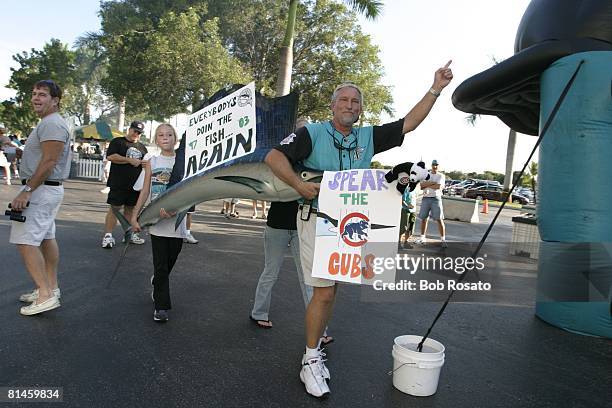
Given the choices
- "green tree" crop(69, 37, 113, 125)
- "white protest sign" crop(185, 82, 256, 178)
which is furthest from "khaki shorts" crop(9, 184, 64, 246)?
"green tree" crop(69, 37, 113, 125)

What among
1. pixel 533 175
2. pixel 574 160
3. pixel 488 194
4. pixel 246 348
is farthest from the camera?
pixel 488 194

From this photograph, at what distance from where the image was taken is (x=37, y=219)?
3.54 m

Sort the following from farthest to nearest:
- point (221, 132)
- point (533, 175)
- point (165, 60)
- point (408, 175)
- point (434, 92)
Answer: point (533, 175)
point (165, 60)
point (221, 132)
point (434, 92)
point (408, 175)

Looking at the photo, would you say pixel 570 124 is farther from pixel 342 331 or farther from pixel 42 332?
pixel 42 332

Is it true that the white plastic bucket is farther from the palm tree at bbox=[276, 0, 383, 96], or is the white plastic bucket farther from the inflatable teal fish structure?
the palm tree at bbox=[276, 0, 383, 96]

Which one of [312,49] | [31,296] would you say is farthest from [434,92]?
[312,49]

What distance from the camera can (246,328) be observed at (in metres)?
3.67

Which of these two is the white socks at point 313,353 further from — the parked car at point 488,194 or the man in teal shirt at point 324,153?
the parked car at point 488,194

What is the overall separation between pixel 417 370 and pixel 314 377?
66cm

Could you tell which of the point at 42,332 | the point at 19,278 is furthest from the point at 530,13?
the point at 19,278

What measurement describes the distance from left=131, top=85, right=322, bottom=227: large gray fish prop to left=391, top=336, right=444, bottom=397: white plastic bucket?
5.06ft

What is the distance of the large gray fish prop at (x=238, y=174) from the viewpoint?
3.38 meters

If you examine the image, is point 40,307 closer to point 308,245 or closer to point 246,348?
point 246,348

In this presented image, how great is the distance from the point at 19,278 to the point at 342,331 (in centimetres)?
355
